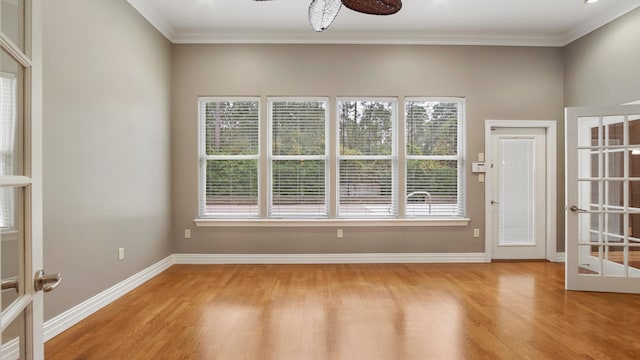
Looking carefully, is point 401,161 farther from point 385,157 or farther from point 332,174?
point 332,174

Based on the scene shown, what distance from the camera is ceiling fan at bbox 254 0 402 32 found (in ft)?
7.40

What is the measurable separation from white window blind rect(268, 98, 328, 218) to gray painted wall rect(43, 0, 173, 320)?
1477 mm

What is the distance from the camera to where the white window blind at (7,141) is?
36.9 inches

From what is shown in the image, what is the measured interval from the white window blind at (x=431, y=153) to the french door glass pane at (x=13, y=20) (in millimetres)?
4523

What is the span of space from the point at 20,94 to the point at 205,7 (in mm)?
3661

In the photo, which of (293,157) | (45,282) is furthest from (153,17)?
(45,282)

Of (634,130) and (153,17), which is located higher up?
(153,17)

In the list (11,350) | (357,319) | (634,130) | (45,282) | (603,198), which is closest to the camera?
(11,350)

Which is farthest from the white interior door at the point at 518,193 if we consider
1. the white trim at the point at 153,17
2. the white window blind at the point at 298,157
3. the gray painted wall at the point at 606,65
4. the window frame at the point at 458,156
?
the white trim at the point at 153,17

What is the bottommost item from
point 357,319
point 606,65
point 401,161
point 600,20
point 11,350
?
point 357,319

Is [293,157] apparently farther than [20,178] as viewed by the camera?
Yes

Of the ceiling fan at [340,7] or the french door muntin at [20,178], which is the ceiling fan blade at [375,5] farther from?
the french door muntin at [20,178]

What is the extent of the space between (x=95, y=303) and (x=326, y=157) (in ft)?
10.2

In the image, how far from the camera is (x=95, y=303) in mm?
3223
